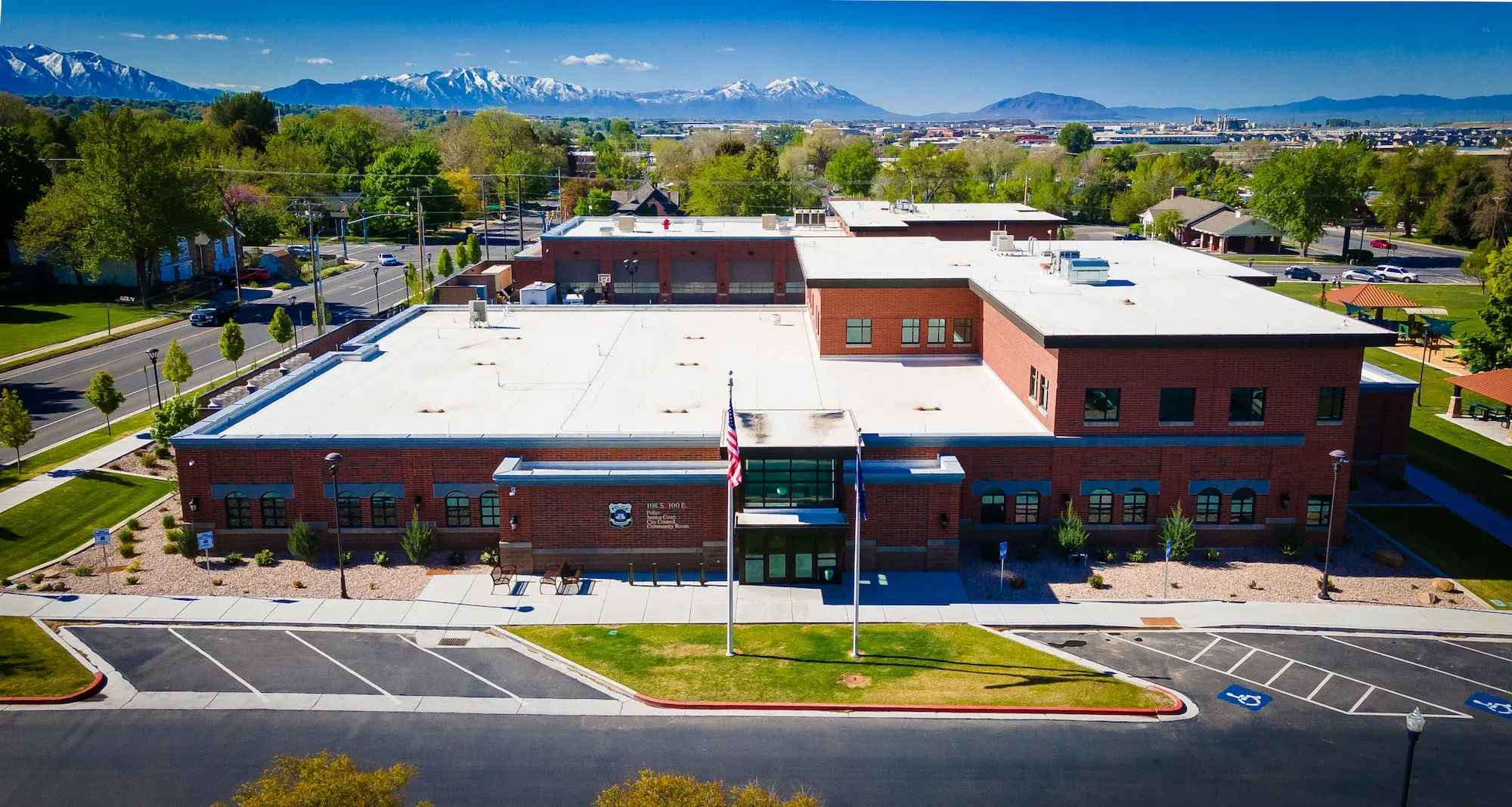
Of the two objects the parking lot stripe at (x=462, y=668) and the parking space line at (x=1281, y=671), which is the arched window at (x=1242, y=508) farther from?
the parking lot stripe at (x=462, y=668)

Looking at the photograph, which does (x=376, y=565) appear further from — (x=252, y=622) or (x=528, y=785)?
(x=528, y=785)

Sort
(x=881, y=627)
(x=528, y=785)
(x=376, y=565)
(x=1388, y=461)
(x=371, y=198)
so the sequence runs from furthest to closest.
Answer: (x=371, y=198) → (x=1388, y=461) → (x=376, y=565) → (x=881, y=627) → (x=528, y=785)

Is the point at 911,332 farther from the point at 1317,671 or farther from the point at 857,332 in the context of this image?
the point at 1317,671

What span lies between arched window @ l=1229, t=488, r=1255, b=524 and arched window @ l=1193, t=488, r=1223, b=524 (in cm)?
47

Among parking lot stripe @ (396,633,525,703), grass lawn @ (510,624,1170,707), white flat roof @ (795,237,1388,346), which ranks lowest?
parking lot stripe @ (396,633,525,703)

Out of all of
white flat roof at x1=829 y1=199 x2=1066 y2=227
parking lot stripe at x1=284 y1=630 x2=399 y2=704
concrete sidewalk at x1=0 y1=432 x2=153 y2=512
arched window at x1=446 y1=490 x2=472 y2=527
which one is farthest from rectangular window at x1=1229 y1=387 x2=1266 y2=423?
concrete sidewalk at x1=0 y1=432 x2=153 y2=512

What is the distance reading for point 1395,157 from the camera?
A: 158 metres

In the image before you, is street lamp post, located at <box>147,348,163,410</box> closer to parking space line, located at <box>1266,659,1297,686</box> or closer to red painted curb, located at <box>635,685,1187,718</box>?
red painted curb, located at <box>635,685,1187,718</box>

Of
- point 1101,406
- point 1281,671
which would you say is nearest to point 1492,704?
point 1281,671

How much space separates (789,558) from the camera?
3906 centimetres

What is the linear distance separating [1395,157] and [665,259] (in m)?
131

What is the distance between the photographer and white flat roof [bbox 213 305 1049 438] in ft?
140

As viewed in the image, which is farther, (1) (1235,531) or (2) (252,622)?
(1) (1235,531)

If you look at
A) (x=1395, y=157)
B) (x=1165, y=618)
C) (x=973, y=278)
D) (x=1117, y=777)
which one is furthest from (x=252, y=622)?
(x=1395, y=157)
